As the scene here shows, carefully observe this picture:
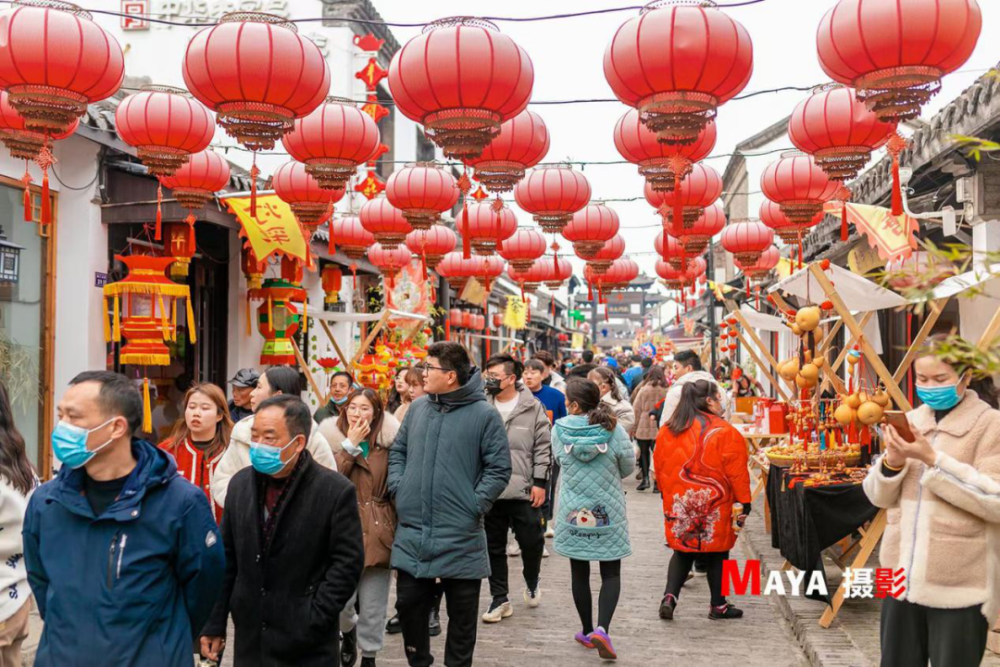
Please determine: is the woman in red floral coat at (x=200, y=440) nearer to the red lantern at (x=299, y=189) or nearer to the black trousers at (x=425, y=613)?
the black trousers at (x=425, y=613)

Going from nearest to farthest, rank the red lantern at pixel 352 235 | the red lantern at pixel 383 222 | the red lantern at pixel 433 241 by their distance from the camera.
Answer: the red lantern at pixel 383 222 → the red lantern at pixel 352 235 → the red lantern at pixel 433 241

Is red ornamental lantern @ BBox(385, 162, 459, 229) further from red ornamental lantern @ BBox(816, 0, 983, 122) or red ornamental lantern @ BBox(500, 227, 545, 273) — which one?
red ornamental lantern @ BBox(816, 0, 983, 122)

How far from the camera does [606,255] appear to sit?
12.6m

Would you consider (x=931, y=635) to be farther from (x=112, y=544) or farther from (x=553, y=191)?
(x=553, y=191)

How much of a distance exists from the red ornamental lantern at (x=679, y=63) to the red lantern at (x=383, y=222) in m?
5.79

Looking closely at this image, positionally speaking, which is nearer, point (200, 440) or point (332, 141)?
point (200, 440)

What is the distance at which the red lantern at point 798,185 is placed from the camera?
8.23 metres

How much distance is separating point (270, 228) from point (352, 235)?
2.11m

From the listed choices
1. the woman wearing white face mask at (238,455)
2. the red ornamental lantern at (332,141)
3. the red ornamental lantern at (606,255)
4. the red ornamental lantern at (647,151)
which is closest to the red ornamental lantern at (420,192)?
the red ornamental lantern at (332,141)

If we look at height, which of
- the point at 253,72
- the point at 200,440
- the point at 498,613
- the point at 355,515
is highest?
the point at 253,72

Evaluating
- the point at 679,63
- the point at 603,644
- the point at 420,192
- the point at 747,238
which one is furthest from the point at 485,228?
the point at 603,644

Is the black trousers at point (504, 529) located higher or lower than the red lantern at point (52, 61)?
lower

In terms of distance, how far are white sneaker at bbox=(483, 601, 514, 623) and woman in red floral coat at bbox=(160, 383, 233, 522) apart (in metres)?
2.52

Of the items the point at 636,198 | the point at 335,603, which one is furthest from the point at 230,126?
the point at 636,198
